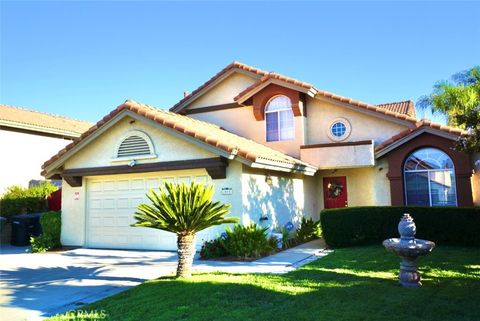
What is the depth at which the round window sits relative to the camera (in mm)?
17938

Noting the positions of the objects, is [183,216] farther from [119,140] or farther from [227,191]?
[119,140]

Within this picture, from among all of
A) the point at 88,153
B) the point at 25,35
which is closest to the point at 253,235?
the point at 88,153

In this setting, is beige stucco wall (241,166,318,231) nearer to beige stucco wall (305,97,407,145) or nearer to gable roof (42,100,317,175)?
gable roof (42,100,317,175)

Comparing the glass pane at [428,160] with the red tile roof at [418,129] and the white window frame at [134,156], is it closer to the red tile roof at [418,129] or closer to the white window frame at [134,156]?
the red tile roof at [418,129]

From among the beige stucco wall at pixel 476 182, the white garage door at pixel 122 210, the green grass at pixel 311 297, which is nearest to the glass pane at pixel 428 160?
the beige stucco wall at pixel 476 182

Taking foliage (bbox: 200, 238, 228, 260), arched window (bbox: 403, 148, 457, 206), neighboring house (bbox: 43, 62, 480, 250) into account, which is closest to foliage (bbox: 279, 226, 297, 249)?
neighboring house (bbox: 43, 62, 480, 250)

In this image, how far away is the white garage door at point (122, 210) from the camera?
13.9 m

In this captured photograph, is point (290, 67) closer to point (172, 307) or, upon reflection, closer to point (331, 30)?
point (331, 30)

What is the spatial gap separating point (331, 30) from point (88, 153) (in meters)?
10.5

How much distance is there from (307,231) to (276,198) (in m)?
2.51

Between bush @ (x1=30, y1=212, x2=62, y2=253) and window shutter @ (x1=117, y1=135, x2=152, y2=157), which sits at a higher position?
window shutter @ (x1=117, y1=135, x2=152, y2=157)

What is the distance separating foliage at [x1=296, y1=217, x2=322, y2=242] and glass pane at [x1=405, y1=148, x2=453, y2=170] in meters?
4.38

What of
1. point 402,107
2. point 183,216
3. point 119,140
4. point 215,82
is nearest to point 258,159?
point 183,216

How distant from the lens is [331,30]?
1598cm
